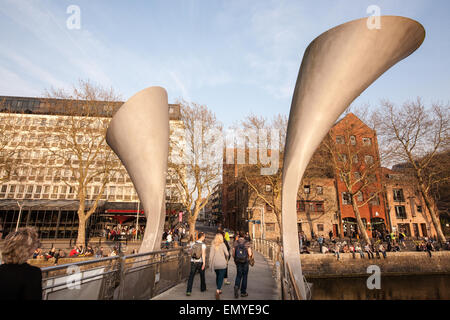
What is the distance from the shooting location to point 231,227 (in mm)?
47719

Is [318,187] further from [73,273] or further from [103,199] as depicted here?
[73,273]

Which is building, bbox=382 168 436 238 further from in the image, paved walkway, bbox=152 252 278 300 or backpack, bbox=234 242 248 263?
backpack, bbox=234 242 248 263

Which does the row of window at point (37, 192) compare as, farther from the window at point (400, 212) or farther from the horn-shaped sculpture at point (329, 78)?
the window at point (400, 212)

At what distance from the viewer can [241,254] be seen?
5730 mm

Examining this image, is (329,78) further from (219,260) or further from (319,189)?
(319,189)

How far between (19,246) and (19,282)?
290 millimetres

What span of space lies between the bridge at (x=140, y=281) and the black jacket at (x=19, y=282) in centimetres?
118

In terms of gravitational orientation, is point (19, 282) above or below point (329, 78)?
below

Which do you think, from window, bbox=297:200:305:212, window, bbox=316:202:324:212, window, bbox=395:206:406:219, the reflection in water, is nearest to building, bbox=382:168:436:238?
window, bbox=395:206:406:219

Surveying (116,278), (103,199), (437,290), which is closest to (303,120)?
(116,278)

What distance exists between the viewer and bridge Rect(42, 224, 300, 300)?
332 cm

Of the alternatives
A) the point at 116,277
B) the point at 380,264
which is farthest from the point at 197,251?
the point at 380,264

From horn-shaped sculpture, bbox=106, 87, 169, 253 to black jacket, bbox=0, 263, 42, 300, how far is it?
4954mm

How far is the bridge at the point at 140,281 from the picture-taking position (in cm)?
332
